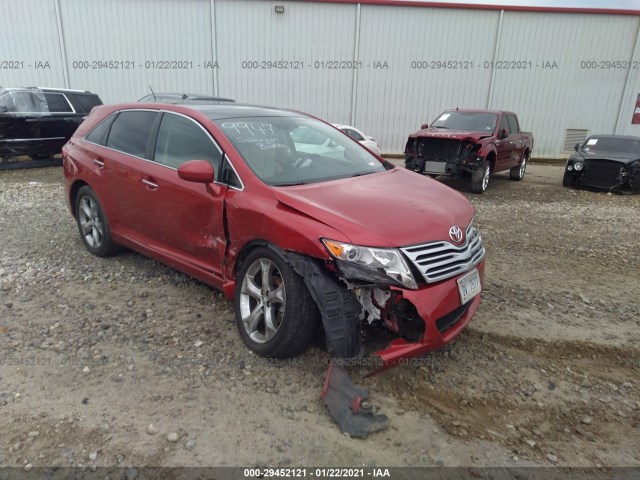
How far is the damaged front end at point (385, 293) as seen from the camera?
2.51 metres

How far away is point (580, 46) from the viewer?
52.9 ft

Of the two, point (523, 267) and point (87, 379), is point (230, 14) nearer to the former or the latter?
point (523, 267)

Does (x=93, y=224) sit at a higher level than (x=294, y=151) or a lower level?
lower

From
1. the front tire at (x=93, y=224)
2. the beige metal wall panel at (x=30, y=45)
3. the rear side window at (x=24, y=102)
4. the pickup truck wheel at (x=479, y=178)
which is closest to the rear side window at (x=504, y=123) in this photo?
the pickup truck wheel at (x=479, y=178)

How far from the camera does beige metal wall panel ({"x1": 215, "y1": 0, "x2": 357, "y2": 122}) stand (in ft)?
49.9

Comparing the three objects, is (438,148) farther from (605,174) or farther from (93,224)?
(93,224)

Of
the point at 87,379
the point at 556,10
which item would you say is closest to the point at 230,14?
the point at 556,10

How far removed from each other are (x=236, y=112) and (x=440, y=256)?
2.12m

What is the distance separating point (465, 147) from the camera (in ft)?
30.6

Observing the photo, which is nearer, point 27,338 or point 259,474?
point 259,474

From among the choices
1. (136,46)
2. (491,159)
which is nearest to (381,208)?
(491,159)

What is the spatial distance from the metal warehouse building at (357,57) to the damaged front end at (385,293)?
14.5 m

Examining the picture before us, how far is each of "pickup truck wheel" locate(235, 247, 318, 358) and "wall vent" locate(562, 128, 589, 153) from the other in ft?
57.5

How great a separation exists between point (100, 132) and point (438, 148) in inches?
276
